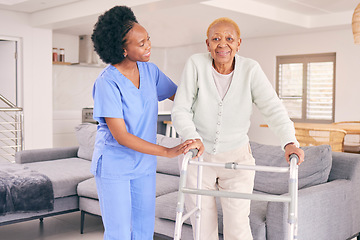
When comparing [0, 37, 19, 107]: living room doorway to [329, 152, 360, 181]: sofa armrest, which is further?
[0, 37, 19, 107]: living room doorway

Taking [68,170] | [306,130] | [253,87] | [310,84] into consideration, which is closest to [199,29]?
[310,84]

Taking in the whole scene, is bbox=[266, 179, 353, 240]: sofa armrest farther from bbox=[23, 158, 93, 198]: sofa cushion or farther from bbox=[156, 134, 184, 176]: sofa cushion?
bbox=[23, 158, 93, 198]: sofa cushion

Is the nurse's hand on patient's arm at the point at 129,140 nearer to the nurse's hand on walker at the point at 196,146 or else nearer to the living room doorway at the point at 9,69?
the nurse's hand on walker at the point at 196,146

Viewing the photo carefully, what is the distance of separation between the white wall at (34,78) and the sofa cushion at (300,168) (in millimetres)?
4745

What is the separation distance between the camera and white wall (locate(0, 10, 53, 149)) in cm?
700

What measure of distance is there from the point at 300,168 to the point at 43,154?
→ 111 inches

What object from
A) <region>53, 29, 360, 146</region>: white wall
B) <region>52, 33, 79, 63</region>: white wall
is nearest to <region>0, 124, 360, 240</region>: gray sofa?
<region>53, 29, 360, 146</region>: white wall

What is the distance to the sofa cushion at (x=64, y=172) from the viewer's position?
3.71 meters

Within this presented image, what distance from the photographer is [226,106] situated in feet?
6.15

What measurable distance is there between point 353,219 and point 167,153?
1.91 m

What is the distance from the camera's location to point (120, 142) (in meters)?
1.79

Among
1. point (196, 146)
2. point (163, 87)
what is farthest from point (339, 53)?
point (196, 146)

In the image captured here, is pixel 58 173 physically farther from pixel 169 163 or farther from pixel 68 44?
pixel 68 44

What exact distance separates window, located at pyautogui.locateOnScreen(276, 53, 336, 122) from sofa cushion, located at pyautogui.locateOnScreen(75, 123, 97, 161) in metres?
4.94
